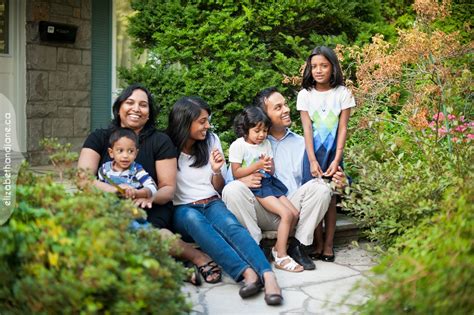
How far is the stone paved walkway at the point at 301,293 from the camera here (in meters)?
Answer: 3.13

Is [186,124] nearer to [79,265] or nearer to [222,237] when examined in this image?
[222,237]

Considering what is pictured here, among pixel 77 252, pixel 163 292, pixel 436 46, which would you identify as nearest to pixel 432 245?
pixel 163 292

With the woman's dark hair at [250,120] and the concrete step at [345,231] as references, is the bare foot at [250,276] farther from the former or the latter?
the concrete step at [345,231]

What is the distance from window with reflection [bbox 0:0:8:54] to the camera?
6.82 m

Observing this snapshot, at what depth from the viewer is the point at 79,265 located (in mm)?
2125

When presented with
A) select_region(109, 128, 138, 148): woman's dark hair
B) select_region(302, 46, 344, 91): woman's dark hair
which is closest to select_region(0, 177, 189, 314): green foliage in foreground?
select_region(109, 128, 138, 148): woman's dark hair

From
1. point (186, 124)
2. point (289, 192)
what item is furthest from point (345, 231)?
point (186, 124)

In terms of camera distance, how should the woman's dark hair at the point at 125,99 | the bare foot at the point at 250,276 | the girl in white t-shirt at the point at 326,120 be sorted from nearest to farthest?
the bare foot at the point at 250,276 → the woman's dark hair at the point at 125,99 → the girl in white t-shirt at the point at 326,120

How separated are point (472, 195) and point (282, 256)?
1.55 m

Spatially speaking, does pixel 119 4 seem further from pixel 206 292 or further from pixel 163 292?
pixel 163 292

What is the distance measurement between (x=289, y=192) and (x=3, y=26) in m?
4.44

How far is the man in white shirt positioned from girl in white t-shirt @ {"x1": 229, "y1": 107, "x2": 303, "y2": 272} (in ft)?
0.23

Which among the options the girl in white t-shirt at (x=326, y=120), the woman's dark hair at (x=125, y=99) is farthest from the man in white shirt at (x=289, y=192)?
the woman's dark hair at (x=125, y=99)

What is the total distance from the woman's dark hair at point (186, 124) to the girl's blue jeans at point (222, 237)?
36cm
